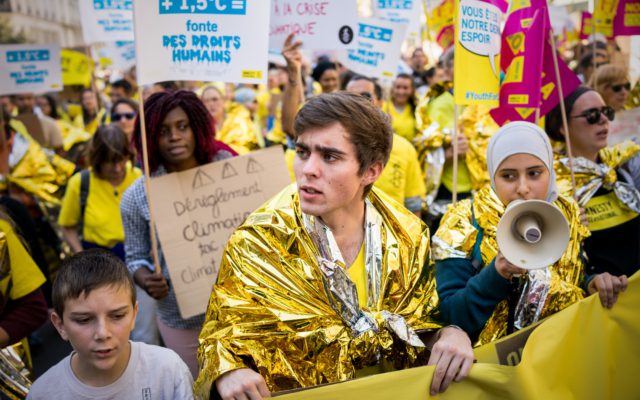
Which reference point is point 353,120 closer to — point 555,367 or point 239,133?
point 555,367

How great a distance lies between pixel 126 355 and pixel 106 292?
0.82ft

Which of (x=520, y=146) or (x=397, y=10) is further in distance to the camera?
(x=397, y=10)

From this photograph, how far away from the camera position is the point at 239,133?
24.4ft

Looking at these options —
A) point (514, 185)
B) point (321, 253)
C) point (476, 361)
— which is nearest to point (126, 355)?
point (321, 253)

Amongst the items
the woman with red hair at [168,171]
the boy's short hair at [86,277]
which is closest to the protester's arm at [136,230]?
the woman with red hair at [168,171]

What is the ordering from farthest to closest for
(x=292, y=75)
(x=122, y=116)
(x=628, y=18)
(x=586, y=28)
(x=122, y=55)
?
(x=122, y=55) → (x=586, y=28) → (x=122, y=116) → (x=628, y=18) → (x=292, y=75)

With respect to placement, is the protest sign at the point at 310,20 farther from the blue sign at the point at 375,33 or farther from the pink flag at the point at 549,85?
the pink flag at the point at 549,85

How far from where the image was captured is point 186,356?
3627 mm

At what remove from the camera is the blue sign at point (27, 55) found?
6.96 m

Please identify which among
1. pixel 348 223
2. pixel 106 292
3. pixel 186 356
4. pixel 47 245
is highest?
pixel 348 223

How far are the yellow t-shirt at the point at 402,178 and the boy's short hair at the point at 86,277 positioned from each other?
9.62 ft

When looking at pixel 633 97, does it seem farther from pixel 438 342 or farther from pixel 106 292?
pixel 106 292

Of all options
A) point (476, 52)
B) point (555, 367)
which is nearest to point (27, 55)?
point (476, 52)

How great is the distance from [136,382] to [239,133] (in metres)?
5.25
